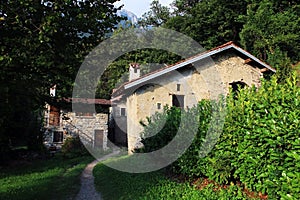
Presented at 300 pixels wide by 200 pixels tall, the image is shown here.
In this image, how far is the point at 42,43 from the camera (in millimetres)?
5895

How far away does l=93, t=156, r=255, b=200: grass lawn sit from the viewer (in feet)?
24.1

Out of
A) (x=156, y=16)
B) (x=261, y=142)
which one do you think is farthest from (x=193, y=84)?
(x=156, y=16)

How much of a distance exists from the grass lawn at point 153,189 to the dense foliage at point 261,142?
0.51 meters

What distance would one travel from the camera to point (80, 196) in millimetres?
9250

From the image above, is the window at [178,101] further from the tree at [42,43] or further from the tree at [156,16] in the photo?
the tree at [156,16]

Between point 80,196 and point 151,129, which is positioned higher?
point 151,129

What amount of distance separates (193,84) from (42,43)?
43.3 ft

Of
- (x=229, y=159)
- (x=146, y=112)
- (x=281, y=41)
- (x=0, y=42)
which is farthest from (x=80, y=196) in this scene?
(x=281, y=41)

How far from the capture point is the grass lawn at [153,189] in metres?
7.36

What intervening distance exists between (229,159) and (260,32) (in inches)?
836

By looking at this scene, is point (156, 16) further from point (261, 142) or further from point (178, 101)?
point (261, 142)

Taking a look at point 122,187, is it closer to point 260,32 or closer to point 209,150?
point 209,150

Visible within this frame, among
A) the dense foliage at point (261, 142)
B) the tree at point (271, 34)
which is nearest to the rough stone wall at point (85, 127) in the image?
the tree at point (271, 34)

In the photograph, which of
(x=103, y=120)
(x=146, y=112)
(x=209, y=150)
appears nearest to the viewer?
(x=209, y=150)
